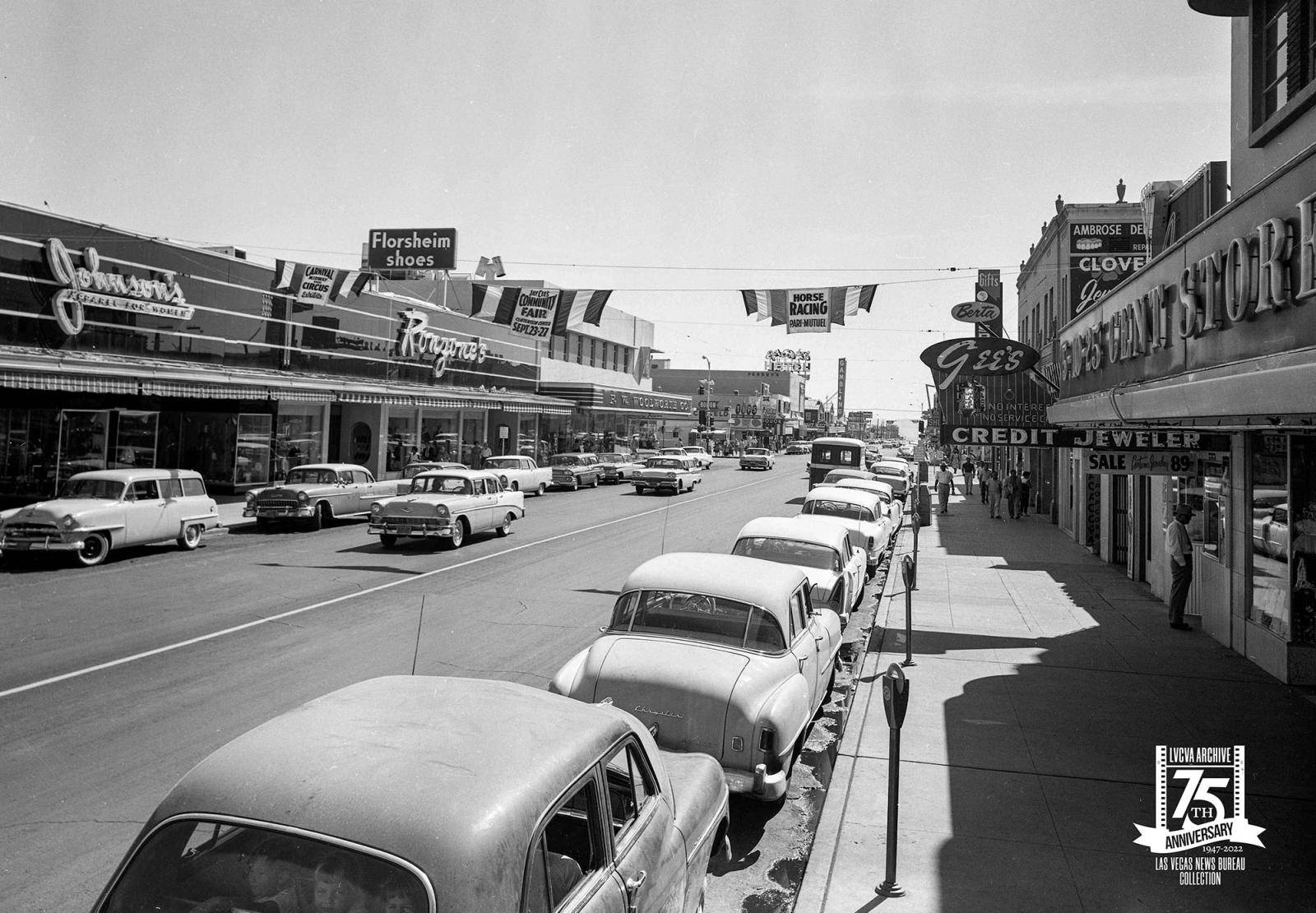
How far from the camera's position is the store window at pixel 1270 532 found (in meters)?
9.38

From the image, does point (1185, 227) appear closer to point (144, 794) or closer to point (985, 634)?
point (985, 634)

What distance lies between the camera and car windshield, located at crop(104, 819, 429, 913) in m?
2.60

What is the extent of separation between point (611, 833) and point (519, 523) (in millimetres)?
20927

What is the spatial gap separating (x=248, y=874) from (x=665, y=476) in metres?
31.8

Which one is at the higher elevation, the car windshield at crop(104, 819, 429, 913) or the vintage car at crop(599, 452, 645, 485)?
the vintage car at crop(599, 452, 645, 485)

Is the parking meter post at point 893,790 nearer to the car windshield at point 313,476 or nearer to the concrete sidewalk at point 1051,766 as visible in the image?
the concrete sidewalk at point 1051,766

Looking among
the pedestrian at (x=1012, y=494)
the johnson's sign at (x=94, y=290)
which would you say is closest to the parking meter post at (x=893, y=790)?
the johnson's sign at (x=94, y=290)

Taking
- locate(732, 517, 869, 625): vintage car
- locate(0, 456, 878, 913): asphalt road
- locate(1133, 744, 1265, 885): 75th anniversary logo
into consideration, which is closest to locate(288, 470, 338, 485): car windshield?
locate(0, 456, 878, 913): asphalt road

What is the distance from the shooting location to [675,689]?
6.12 metres

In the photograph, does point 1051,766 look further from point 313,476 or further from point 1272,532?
point 313,476

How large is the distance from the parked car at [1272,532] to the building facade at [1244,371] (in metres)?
0.02

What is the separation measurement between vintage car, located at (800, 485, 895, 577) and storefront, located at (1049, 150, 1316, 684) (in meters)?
4.18

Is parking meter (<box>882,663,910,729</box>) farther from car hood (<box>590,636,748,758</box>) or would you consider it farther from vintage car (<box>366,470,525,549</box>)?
vintage car (<box>366,470,525,549</box>)

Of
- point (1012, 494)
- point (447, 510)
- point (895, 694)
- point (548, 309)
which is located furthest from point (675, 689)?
point (1012, 494)
